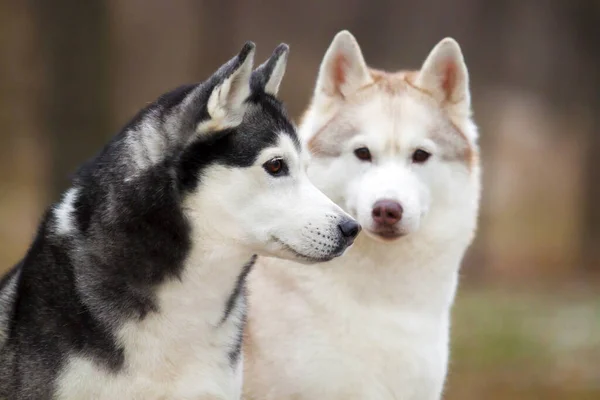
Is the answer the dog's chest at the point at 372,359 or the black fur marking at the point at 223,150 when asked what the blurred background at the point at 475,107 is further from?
the black fur marking at the point at 223,150

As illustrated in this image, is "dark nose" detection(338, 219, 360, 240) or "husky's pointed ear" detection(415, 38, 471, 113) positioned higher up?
"husky's pointed ear" detection(415, 38, 471, 113)

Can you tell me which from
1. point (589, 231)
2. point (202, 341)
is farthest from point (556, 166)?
point (202, 341)

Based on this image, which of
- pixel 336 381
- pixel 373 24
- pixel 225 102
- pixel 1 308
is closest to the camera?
pixel 225 102

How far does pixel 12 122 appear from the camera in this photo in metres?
10.9

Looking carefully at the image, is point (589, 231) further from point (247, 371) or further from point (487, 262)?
point (247, 371)

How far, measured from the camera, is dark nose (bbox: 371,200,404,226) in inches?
173

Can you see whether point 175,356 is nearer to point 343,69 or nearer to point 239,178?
point 239,178

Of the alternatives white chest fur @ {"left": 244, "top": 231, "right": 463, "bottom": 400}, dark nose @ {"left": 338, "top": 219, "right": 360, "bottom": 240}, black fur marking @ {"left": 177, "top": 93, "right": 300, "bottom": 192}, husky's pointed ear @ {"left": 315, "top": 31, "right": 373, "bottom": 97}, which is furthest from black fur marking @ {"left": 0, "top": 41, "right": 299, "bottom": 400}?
husky's pointed ear @ {"left": 315, "top": 31, "right": 373, "bottom": 97}

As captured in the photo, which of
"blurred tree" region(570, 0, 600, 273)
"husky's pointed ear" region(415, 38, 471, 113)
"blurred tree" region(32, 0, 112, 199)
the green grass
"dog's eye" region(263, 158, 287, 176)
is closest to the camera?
"dog's eye" region(263, 158, 287, 176)

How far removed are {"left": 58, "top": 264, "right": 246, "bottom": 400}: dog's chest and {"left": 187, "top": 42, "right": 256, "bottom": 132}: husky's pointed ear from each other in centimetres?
64

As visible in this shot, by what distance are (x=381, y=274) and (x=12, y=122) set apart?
7.23 m

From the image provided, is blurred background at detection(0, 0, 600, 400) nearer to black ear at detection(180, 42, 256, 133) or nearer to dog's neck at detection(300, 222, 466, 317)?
dog's neck at detection(300, 222, 466, 317)

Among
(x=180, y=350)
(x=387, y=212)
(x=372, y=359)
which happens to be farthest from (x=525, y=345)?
(x=180, y=350)

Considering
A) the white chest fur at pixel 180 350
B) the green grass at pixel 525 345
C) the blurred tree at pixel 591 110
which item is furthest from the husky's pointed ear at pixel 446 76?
the blurred tree at pixel 591 110
